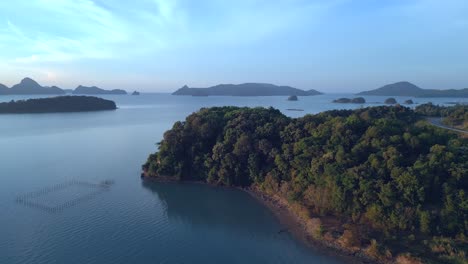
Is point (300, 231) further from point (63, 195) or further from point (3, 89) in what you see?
point (3, 89)

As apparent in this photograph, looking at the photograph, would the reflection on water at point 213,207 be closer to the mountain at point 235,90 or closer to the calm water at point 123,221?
the calm water at point 123,221

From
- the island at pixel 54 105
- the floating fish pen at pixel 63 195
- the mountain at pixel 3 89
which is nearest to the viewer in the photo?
the floating fish pen at pixel 63 195

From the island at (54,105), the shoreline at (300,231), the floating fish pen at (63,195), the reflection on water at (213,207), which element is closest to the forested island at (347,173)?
the shoreline at (300,231)

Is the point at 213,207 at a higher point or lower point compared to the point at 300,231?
higher

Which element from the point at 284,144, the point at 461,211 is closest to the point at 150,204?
the point at 284,144

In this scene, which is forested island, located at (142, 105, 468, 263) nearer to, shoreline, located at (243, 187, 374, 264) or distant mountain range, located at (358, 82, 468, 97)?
shoreline, located at (243, 187, 374, 264)

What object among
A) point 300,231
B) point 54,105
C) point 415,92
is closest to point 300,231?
point 300,231

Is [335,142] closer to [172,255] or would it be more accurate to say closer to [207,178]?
[207,178]
